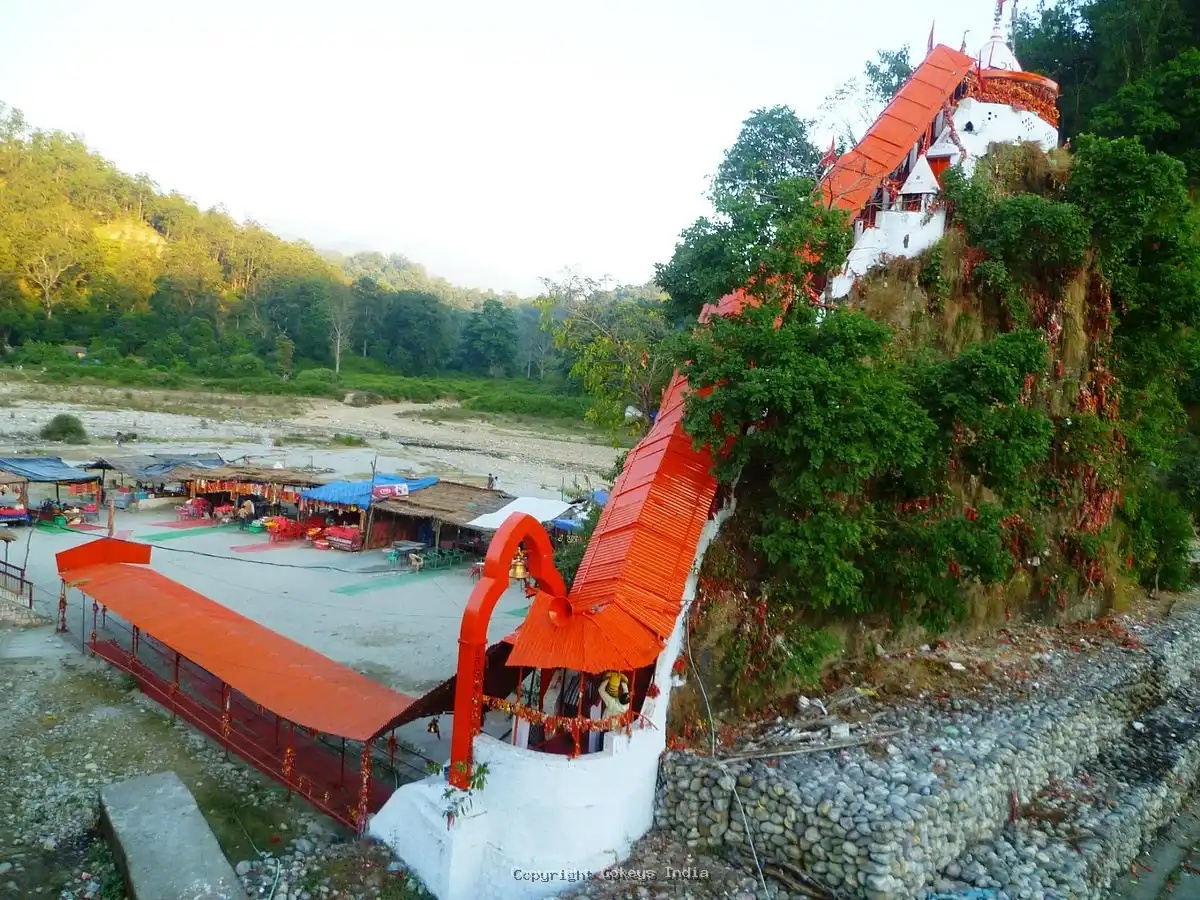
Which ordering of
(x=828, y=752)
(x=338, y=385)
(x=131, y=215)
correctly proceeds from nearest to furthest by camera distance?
1. (x=828, y=752)
2. (x=338, y=385)
3. (x=131, y=215)

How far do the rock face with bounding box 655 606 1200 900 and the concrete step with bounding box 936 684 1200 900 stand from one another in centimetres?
2

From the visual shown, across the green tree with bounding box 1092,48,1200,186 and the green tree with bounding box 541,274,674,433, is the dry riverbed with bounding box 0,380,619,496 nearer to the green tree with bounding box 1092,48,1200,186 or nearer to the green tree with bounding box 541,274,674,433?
the green tree with bounding box 541,274,674,433

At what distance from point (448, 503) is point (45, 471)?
40.3ft

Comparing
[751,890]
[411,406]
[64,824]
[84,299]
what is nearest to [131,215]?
[84,299]

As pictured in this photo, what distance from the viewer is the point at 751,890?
25.8 ft

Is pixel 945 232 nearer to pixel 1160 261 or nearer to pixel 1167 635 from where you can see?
pixel 1160 261

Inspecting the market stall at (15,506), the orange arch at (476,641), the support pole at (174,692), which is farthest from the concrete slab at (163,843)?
the market stall at (15,506)

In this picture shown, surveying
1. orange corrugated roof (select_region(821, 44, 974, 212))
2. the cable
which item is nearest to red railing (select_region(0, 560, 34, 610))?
the cable

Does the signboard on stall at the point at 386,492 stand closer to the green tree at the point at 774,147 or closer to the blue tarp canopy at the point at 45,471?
the blue tarp canopy at the point at 45,471

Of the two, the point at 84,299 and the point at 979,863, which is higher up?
the point at 84,299

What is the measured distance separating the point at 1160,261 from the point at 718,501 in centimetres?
1138

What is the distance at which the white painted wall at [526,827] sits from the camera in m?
7.77

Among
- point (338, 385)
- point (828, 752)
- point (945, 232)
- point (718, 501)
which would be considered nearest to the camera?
point (828, 752)

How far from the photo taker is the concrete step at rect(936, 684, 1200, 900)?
8484 millimetres
